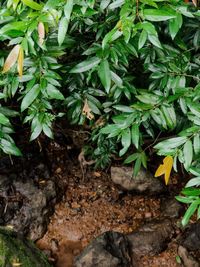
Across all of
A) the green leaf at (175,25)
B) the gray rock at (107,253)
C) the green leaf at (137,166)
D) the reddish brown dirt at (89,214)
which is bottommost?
the reddish brown dirt at (89,214)

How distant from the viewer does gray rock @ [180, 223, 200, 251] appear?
3.14 metres

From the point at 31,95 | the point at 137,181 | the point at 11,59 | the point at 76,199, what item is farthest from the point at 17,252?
the point at 11,59

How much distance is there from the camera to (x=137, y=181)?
353cm

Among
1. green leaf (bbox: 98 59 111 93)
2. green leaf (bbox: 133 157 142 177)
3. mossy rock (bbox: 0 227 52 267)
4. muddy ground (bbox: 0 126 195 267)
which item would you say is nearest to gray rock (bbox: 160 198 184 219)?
muddy ground (bbox: 0 126 195 267)

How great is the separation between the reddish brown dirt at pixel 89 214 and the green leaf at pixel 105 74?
5.62 ft

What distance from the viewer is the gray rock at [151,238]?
320 cm

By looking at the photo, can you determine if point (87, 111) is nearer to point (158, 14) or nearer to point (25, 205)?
point (158, 14)

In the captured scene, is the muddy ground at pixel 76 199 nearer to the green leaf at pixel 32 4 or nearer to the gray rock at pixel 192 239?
the gray rock at pixel 192 239

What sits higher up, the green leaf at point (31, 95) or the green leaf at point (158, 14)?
the green leaf at point (158, 14)

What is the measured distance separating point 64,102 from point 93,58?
2.14 ft

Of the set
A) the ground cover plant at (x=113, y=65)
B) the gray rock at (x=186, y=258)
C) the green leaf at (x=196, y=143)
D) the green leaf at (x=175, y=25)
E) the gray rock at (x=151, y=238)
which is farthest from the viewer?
the gray rock at (x=151, y=238)

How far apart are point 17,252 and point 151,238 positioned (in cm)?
111

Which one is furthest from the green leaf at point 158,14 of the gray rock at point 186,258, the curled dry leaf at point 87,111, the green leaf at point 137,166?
the gray rock at point 186,258

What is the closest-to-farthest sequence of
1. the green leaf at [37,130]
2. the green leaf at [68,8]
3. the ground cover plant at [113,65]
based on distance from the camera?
1. the green leaf at [68,8]
2. the ground cover plant at [113,65]
3. the green leaf at [37,130]
